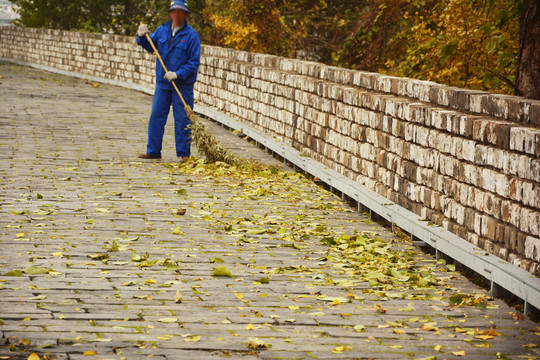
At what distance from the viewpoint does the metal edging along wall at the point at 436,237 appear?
614cm

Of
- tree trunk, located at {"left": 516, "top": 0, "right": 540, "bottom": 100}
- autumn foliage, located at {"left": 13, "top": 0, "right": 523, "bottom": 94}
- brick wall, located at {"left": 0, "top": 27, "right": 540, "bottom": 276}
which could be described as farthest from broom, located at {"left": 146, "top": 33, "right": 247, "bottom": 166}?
tree trunk, located at {"left": 516, "top": 0, "right": 540, "bottom": 100}

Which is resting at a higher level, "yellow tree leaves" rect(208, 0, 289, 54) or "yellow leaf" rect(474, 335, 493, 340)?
"yellow tree leaves" rect(208, 0, 289, 54)

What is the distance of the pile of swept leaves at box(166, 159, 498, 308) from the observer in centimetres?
688

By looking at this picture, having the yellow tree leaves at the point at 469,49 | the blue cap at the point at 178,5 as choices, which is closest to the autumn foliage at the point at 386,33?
the yellow tree leaves at the point at 469,49

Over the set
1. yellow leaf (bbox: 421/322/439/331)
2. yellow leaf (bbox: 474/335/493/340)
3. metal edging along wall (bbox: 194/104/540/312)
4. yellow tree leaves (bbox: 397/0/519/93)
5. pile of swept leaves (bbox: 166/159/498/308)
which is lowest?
pile of swept leaves (bbox: 166/159/498/308)

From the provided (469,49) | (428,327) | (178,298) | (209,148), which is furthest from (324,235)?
(469,49)

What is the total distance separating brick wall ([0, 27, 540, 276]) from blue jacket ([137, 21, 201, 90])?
5.15 feet

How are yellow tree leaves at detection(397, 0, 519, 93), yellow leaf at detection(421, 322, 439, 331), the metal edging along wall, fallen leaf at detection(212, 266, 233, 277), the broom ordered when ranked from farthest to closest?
yellow tree leaves at detection(397, 0, 519, 93) → the broom → fallen leaf at detection(212, 266, 233, 277) → the metal edging along wall → yellow leaf at detection(421, 322, 439, 331)

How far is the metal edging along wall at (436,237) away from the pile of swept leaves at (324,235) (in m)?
0.15

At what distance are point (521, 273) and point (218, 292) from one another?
2100 millimetres

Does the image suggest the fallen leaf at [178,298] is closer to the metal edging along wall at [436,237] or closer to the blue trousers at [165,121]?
the metal edging along wall at [436,237]

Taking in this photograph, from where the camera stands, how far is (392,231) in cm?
898

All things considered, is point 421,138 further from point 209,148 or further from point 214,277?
point 209,148

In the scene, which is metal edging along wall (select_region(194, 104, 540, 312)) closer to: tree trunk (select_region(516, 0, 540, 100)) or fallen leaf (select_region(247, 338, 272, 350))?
fallen leaf (select_region(247, 338, 272, 350))
